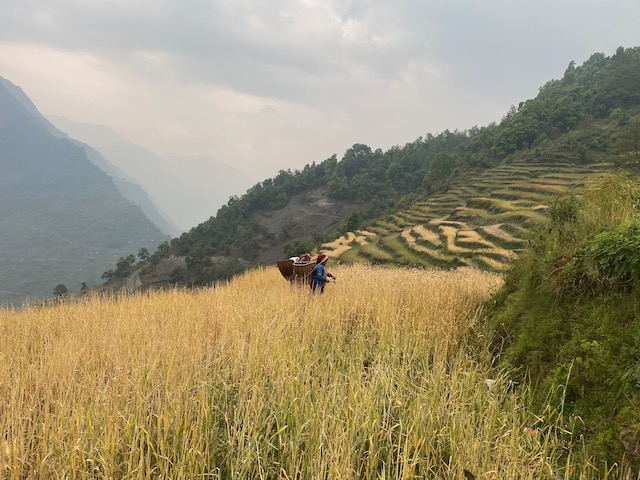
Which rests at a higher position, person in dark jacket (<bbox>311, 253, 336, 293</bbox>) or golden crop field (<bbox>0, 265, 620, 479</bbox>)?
person in dark jacket (<bbox>311, 253, 336, 293</bbox>)

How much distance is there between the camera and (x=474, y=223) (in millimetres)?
31062

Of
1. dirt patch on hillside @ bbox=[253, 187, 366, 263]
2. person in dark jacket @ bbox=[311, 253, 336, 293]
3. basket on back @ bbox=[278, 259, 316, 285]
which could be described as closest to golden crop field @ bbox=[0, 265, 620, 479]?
person in dark jacket @ bbox=[311, 253, 336, 293]

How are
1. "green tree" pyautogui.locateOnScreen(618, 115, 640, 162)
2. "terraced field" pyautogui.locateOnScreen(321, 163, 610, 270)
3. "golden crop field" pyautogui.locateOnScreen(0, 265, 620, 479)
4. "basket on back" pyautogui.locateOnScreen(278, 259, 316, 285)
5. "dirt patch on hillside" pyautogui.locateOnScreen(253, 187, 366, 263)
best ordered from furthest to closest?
1. "dirt patch on hillside" pyautogui.locateOnScreen(253, 187, 366, 263)
2. "green tree" pyautogui.locateOnScreen(618, 115, 640, 162)
3. "terraced field" pyautogui.locateOnScreen(321, 163, 610, 270)
4. "basket on back" pyautogui.locateOnScreen(278, 259, 316, 285)
5. "golden crop field" pyautogui.locateOnScreen(0, 265, 620, 479)

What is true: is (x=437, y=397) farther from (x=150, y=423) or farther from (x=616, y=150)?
(x=616, y=150)

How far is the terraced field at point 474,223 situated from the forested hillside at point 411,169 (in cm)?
183

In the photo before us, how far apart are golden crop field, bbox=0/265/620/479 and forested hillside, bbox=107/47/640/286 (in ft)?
115

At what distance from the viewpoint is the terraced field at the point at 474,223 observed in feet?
78.3

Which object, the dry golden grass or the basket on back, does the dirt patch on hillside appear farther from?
the basket on back

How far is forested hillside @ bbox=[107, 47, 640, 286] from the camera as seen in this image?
49.8 m

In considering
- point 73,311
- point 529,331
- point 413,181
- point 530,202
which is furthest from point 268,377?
point 413,181

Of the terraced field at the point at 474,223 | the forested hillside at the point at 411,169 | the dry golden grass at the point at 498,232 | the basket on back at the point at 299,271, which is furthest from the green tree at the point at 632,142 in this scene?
the basket on back at the point at 299,271

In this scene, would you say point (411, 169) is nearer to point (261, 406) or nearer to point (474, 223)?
point (474, 223)

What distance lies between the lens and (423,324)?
212 inches

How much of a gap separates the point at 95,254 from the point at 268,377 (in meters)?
223
